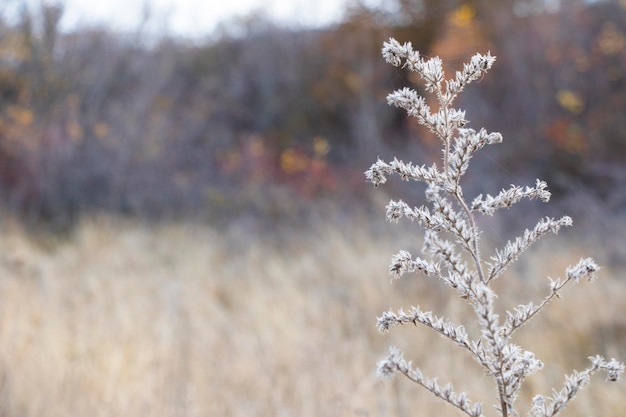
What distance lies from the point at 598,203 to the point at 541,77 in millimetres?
6758

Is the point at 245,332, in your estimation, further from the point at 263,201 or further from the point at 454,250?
the point at 263,201

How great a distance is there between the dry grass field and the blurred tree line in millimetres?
1597

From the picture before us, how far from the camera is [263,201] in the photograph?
1093cm

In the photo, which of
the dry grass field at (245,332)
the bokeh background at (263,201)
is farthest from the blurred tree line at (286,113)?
the dry grass field at (245,332)

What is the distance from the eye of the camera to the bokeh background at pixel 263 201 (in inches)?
137

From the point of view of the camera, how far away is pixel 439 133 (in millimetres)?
1084

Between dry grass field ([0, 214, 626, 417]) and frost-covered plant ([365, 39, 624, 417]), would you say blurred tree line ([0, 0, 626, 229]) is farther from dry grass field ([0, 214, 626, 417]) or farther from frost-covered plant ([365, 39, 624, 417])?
frost-covered plant ([365, 39, 624, 417])

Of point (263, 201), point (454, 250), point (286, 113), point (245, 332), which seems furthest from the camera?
point (286, 113)

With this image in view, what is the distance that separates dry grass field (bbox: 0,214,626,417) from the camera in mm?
3053

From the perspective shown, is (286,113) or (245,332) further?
(286,113)

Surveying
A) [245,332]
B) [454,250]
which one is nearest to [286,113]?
[245,332]

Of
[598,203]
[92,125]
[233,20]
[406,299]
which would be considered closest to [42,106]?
[92,125]

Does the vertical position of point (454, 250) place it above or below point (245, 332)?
below

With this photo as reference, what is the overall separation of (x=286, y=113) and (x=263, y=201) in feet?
27.6
